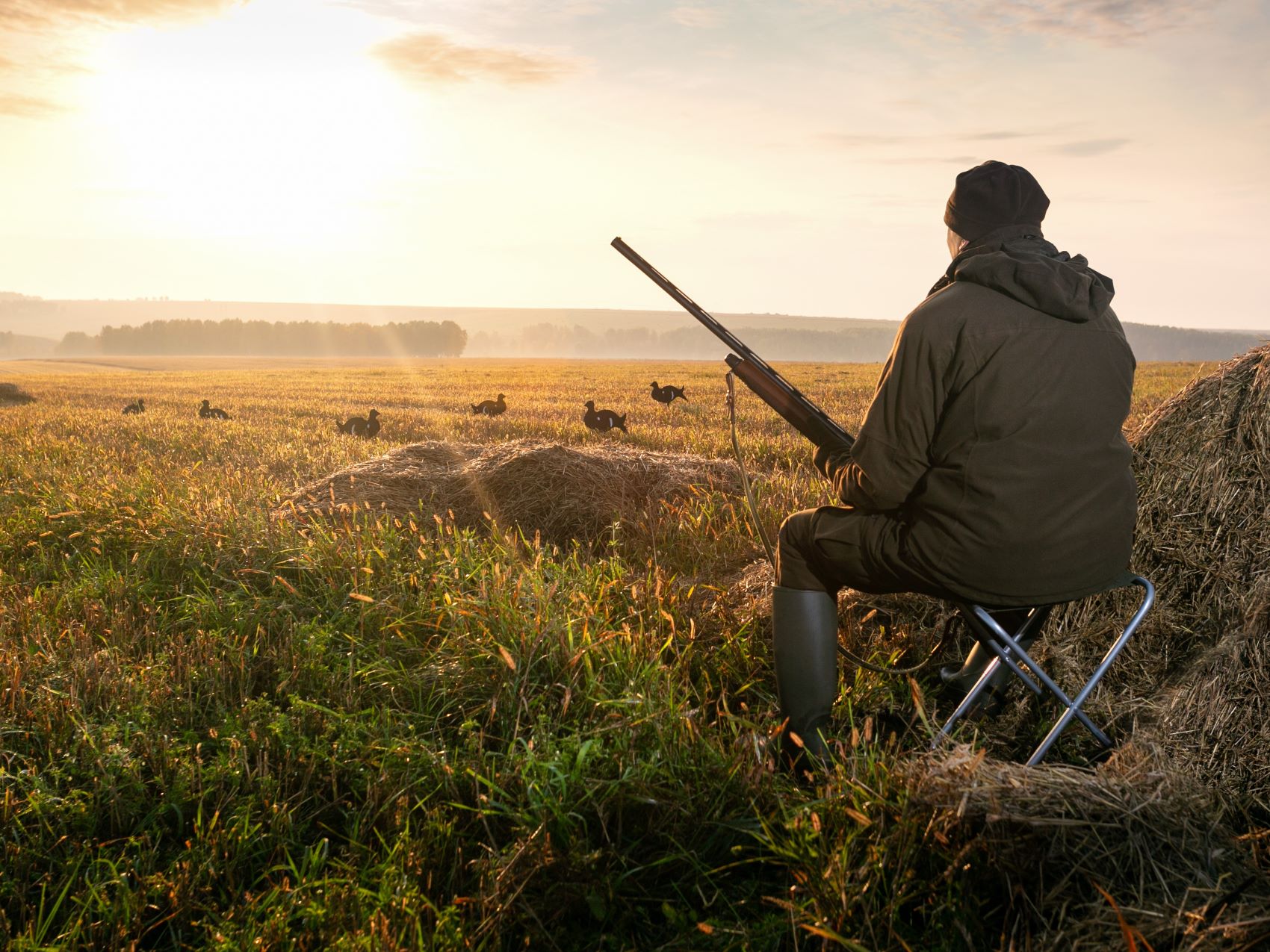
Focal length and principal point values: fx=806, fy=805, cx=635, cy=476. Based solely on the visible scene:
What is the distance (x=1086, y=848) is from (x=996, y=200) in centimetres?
229

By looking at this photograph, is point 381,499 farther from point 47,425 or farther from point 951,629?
point 47,425

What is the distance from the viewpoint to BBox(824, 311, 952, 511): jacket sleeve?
291 cm

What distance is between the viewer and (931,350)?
289cm

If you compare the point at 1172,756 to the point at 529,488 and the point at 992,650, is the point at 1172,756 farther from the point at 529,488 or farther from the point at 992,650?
the point at 529,488

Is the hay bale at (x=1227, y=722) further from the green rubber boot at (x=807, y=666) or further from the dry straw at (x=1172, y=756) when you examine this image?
the green rubber boot at (x=807, y=666)

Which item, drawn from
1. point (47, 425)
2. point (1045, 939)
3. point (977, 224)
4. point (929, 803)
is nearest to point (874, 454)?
point (977, 224)

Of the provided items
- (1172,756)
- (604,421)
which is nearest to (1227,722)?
(1172,756)

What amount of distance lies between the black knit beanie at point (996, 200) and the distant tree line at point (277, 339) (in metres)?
145

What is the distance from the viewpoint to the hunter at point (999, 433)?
113 inches

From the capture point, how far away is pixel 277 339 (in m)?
153

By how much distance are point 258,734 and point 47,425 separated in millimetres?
14968

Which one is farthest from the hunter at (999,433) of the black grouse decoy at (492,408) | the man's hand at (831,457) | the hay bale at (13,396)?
the hay bale at (13,396)

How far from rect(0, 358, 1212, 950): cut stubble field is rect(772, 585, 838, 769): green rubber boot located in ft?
0.65

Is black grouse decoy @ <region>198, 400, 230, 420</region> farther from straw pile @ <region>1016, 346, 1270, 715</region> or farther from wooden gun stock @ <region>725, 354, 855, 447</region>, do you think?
straw pile @ <region>1016, 346, 1270, 715</region>
